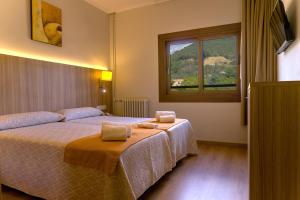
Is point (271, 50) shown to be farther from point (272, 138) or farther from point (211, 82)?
point (272, 138)

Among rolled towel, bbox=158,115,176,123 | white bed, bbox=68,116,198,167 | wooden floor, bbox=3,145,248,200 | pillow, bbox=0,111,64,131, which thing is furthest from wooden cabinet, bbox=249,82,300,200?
pillow, bbox=0,111,64,131

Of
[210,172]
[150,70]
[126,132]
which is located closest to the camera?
[126,132]

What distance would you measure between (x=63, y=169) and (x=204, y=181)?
1493 mm

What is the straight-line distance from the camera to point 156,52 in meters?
4.21

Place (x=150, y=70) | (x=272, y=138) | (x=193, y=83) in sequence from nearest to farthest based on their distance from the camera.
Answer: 1. (x=272, y=138)
2. (x=193, y=83)
3. (x=150, y=70)

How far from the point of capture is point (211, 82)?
3873 millimetres

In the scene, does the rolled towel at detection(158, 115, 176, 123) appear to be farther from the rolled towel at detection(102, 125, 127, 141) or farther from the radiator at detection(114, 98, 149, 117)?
the radiator at detection(114, 98, 149, 117)

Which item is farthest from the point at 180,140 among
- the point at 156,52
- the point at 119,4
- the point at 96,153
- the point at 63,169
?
the point at 119,4

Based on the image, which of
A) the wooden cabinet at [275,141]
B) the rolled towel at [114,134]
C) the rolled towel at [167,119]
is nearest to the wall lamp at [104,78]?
the rolled towel at [167,119]

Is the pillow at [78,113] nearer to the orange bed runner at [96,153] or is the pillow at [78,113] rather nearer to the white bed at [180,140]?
the white bed at [180,140]

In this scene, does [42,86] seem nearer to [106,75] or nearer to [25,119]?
[25,119]

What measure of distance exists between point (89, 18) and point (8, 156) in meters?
3.00

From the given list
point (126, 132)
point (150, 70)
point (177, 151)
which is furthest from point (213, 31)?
point (126, 132)

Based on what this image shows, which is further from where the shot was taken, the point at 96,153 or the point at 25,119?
the point at 25,119
